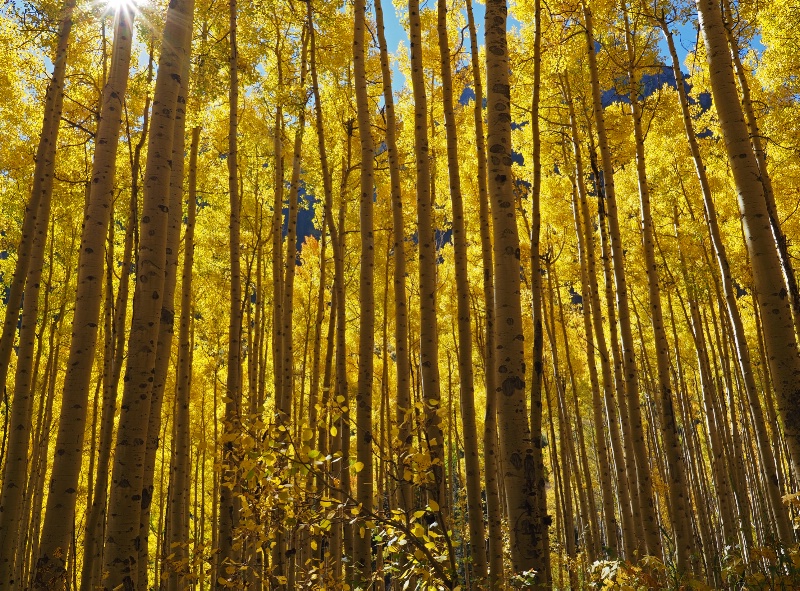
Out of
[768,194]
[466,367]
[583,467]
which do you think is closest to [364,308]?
[466,367]

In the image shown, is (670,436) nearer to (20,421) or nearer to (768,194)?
(768,194)

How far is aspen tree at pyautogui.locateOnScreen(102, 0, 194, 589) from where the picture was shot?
3129mm

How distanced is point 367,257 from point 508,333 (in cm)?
238

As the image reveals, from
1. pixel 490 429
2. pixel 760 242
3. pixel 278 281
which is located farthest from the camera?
pixel 278 281

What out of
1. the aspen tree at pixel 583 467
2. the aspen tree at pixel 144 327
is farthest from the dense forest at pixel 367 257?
the aspen tree at pixel 583 467

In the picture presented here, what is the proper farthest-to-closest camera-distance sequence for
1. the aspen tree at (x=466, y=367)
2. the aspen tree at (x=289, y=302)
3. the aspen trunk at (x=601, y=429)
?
the aspen trunk at (x=601, y=429) → the aspen tree at (x=289, y=302) → the aspen tree at (x=466, y=367)

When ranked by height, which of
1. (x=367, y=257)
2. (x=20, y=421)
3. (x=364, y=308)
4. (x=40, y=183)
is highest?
(x=40, y=183)

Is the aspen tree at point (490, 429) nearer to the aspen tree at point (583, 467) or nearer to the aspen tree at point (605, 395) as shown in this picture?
the aspen tree at point (605, 395)

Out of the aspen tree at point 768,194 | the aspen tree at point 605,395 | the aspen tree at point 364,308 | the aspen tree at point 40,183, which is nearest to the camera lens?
the aspen tree at point 364,308

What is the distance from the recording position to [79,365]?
3928 millimetres

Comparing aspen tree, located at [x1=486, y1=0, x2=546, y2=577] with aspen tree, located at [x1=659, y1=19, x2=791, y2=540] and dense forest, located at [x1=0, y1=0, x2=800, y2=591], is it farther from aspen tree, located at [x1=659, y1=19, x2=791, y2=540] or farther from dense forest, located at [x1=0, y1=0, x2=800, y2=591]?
aspen tree, located at [x1=659, y1=19, x2=791, y2=540]

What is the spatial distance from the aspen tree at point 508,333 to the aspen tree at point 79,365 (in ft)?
9.30

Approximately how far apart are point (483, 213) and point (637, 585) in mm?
3788

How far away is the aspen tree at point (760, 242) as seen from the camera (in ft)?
11.4
